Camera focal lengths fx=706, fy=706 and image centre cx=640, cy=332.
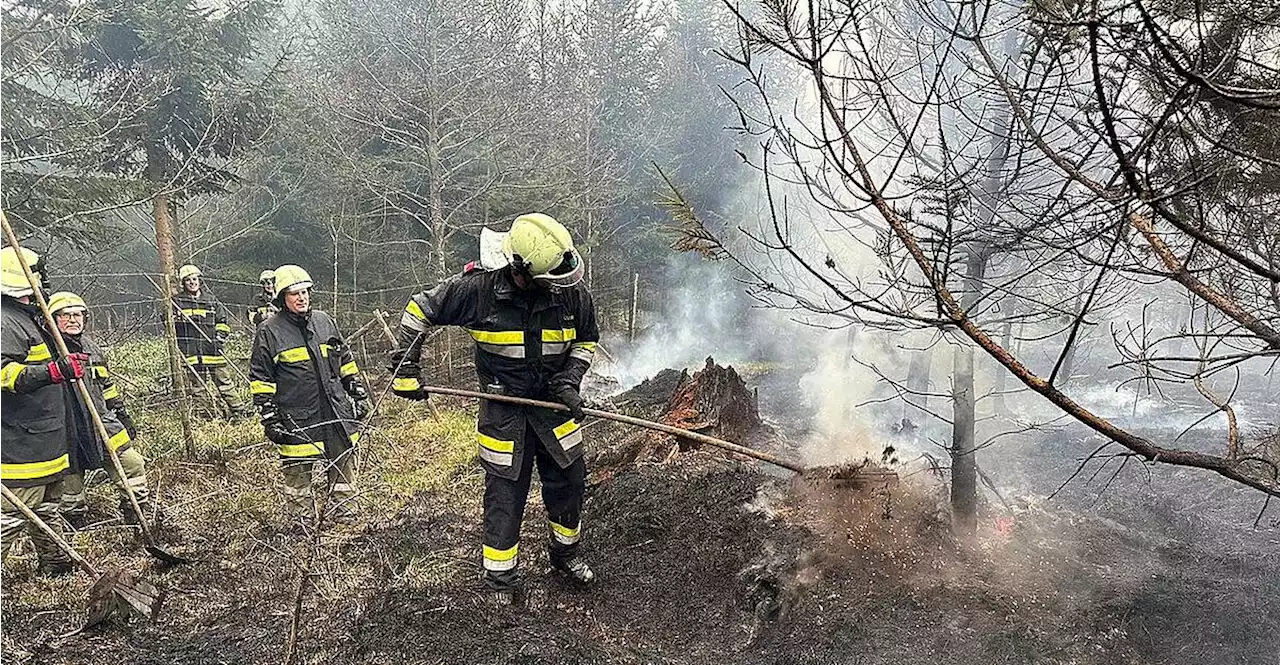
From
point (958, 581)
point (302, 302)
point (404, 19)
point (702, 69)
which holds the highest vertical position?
point (702, 69)

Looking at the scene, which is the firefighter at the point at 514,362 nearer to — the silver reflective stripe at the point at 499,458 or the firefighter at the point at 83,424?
the silver reflective stripe at the point at 499,458

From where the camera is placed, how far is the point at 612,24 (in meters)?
17.6

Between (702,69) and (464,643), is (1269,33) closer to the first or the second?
(464,643)

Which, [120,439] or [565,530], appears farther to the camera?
[120,439]

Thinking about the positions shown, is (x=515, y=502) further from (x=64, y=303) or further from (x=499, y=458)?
(x=64, y=303)

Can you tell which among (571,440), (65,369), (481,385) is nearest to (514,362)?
(481,385)

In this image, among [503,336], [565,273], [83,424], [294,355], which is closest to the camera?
[565,273]

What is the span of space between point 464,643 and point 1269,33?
4.72 metres

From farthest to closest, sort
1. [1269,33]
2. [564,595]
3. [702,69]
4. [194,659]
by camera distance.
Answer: [702,69] → [564,595] → [194,659] → [1269,33]

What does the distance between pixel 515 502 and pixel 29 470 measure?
2.97m

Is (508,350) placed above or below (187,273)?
above

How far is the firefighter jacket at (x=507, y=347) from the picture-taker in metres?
3.97

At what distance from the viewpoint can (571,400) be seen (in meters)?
4.06

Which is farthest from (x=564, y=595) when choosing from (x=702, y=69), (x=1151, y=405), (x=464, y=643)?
(x=702, y=69)
